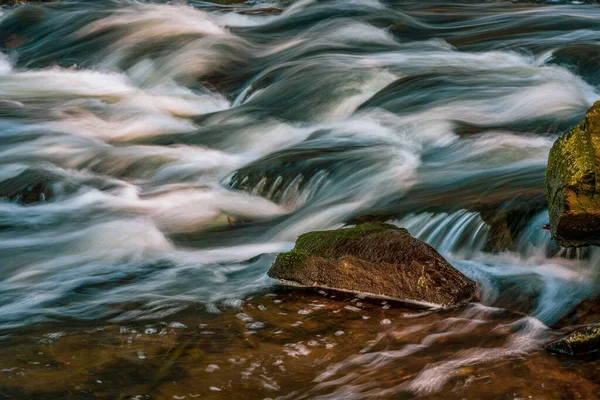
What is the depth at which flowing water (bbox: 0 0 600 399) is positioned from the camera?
445 centimetres

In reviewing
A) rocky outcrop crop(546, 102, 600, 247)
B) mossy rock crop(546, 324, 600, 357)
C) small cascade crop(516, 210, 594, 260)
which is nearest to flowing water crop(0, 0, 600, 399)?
small cascade crop(516, 210, 594, 260)

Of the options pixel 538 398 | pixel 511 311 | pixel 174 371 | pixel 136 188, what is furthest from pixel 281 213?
pixel 538 398

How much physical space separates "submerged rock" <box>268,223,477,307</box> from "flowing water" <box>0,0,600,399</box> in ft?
0.42

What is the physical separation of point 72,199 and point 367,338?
4204 mm

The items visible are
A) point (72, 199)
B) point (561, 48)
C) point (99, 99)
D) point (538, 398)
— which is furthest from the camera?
point (99, 99)

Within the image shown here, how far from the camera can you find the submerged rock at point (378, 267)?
5191 mm

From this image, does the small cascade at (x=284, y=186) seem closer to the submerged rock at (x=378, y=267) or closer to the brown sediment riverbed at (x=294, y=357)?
the submerged rock at (x=378, y=267)

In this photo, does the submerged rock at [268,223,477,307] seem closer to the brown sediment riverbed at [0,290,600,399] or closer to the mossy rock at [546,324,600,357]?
the brown sediment riverbed at [0,290,600,399]

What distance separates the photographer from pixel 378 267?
5285mm

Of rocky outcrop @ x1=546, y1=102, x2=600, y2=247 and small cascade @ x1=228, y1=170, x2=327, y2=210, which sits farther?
small cascade @ x1=228, y1=170, x2=327, y2=210

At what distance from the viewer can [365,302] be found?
522 centimetres

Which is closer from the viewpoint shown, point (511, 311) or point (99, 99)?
point (511, 311)

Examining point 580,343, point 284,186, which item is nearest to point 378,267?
point 580,343

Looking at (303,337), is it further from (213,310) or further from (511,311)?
(511,311)
